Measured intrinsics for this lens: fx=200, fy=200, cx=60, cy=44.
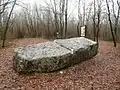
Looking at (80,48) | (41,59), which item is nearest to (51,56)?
(41,59)

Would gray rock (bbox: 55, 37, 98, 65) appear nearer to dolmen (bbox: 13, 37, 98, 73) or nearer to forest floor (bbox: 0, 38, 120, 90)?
dolmen (bbox: 13, 37, 98, 73)

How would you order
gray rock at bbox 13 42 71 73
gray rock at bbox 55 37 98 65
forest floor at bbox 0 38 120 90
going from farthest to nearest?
gray rock at bbox 55 37 98 65, gray rock at bbox 13 42 71 73, forest floor at bbox 0 38 120 90

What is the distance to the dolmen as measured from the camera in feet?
20.1

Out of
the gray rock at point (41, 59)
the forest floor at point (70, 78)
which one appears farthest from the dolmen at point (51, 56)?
the forest floor at point (70, 78)

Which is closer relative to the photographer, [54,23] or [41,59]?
[41,59]

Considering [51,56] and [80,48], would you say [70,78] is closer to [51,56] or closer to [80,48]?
[51,56]

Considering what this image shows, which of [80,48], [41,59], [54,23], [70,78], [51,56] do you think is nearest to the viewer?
[70,78]

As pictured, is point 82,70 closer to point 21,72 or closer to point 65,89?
point 65,89

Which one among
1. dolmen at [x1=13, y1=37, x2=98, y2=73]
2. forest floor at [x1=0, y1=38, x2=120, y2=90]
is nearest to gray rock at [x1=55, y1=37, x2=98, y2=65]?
dolmen at [x1=13, y1=37, x2=98, y2=73]

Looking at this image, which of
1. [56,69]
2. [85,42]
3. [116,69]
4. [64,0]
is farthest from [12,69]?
[64,0]

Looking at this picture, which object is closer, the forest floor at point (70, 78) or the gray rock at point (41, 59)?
the forest floor at point (70, 78)

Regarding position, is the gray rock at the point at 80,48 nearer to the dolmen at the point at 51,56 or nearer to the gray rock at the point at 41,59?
the dolmen at the point at 51,56

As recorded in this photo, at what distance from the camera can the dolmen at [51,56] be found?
612cm

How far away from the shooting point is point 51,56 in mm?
6297
